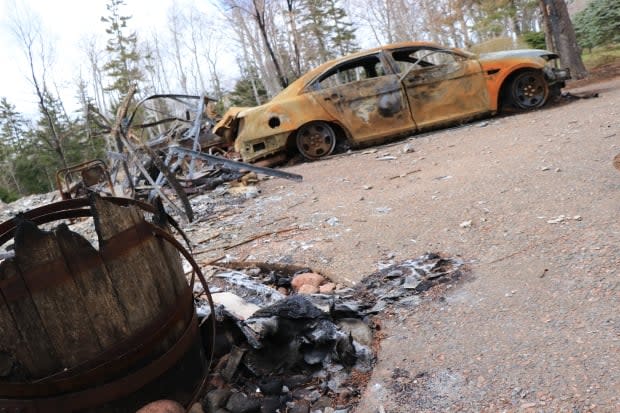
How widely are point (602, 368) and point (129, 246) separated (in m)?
2.07

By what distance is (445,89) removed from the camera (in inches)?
313

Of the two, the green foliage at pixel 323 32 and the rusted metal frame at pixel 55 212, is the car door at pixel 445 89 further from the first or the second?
the green foliage at pixel 323 32

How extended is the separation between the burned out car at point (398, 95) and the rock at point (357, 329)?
5.77m

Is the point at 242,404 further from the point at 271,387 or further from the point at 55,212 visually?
the point at 55,212

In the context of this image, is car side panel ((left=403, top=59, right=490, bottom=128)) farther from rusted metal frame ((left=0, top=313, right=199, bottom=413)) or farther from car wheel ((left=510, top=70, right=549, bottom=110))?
rusted metal frame ((left=0, top=313, right=199, bottom=413))

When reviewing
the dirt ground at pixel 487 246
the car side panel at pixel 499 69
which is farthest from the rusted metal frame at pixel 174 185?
the car side panel at pixel 499 69

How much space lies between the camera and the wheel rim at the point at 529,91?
802 centimetres

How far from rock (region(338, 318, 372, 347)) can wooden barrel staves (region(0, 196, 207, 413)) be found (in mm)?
1017

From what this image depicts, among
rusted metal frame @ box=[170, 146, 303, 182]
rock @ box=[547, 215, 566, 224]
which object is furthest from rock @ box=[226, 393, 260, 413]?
rusted metal frame @ box=[170, 146, 303, 182]

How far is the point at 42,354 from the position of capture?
6.11ft

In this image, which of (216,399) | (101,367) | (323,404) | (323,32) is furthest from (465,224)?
(323,32)

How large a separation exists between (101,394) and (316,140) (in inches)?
270

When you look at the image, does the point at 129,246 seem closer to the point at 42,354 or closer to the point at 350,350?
the point at 42,354

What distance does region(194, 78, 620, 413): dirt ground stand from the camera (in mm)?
2043
